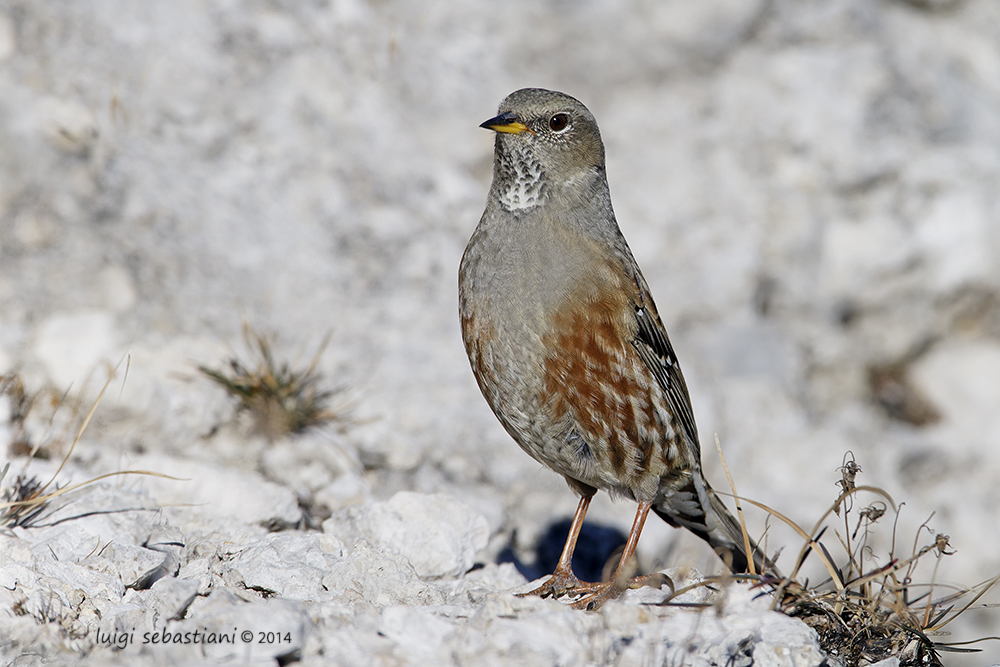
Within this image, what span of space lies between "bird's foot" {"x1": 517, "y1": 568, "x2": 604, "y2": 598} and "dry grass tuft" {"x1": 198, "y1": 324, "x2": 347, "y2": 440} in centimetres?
191

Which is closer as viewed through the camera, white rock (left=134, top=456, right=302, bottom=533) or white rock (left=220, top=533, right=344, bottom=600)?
white rock (left=220, top=533, right=344, bottom=600)

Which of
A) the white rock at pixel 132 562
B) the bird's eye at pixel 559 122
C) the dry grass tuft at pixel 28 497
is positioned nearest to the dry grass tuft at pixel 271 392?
the dry grass tuft at pixel 28 497

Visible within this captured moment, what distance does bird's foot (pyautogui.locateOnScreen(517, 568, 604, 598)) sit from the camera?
409 centimetres

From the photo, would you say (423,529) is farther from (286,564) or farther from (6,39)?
(6,39)

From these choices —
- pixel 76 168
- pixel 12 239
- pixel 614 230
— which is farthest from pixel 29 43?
pixel 614 230

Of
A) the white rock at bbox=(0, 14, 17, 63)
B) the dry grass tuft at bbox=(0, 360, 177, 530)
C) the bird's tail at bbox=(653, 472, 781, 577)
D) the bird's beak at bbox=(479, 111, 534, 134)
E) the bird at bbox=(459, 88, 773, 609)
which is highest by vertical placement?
the white rock at bbox=(0, 14, 17, 63)

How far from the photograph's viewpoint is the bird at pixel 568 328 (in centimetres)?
401

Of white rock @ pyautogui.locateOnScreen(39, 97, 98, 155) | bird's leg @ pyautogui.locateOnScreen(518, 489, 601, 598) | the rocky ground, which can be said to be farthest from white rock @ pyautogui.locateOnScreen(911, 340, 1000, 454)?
white rock @ pyautogui.locateOnScreen(39, 97, 98, 155)

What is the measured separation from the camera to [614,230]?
174 inches

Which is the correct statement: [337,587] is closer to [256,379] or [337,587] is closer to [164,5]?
[256,379]

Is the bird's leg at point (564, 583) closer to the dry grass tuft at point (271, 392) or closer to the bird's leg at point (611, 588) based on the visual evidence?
the bird's leg at point (611, 588)

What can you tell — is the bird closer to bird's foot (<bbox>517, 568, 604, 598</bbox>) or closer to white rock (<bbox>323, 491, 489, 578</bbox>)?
bird's foot (<bbox>517, 568, 604, 598</bbox>)

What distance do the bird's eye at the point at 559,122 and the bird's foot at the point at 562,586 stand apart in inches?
83.9

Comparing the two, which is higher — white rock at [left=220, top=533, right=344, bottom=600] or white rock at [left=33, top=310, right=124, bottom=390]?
white rock at [left=33, top=310, right=124, bottom=390]
